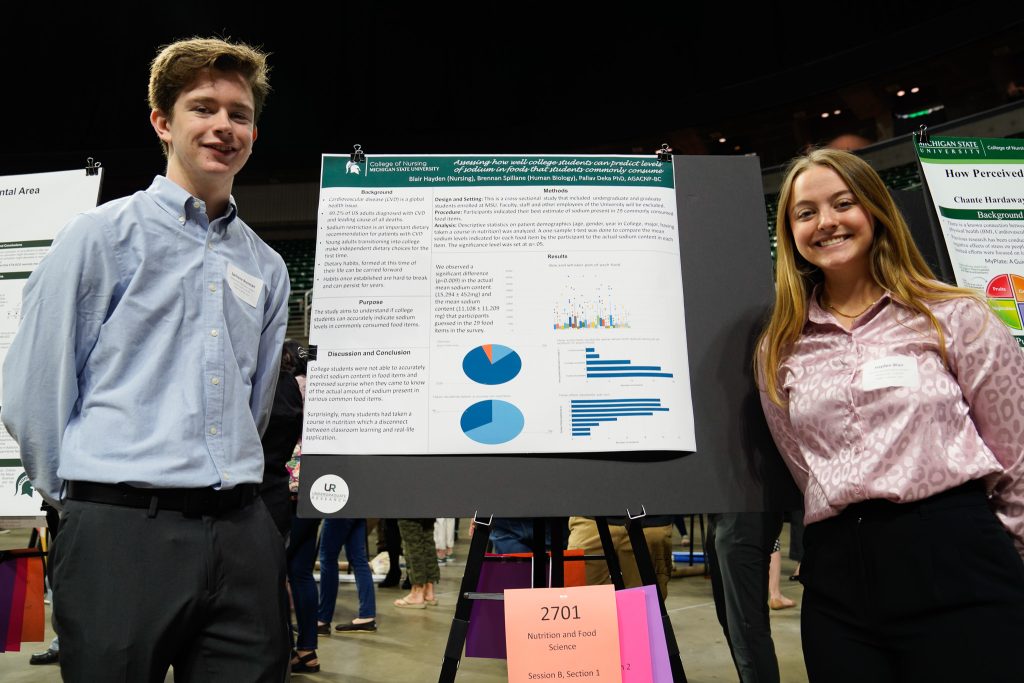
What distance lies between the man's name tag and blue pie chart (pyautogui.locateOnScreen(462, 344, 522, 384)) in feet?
1.93

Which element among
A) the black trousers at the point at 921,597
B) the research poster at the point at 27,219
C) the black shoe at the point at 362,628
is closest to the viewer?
the black trousers at the point at 921,597

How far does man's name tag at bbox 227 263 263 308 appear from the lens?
1.46m

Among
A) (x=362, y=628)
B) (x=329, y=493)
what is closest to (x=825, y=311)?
(x=329, y=493)

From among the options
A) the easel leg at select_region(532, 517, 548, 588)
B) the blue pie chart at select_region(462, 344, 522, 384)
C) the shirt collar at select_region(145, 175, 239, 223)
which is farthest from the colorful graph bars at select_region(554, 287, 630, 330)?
the shirt collar at select_region(145, 175, 239, 223)

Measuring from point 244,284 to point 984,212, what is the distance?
92.0 inches

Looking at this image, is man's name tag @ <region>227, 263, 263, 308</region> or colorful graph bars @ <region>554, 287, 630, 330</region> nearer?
man's name tag @ <region>227, 263, 263, 308</region>

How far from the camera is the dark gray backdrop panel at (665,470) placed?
1.82 m

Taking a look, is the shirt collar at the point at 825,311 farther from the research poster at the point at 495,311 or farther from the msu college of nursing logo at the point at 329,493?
the msu college of nursing logo at the point at 329,493

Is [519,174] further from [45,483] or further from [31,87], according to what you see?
[31,87]

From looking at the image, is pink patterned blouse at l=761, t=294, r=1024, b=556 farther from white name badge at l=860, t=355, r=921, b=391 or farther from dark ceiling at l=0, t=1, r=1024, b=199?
dark ceiling at l=0, t=1, r=1024, b=199

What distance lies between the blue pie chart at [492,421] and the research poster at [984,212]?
1.51m

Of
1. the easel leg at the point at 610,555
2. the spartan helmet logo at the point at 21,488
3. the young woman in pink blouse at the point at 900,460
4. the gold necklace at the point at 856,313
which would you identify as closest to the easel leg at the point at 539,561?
the easel leg at the point at 610,555

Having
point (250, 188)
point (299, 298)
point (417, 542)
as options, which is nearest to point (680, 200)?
point (417, 542)

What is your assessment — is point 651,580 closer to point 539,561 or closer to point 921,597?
point 539,561
